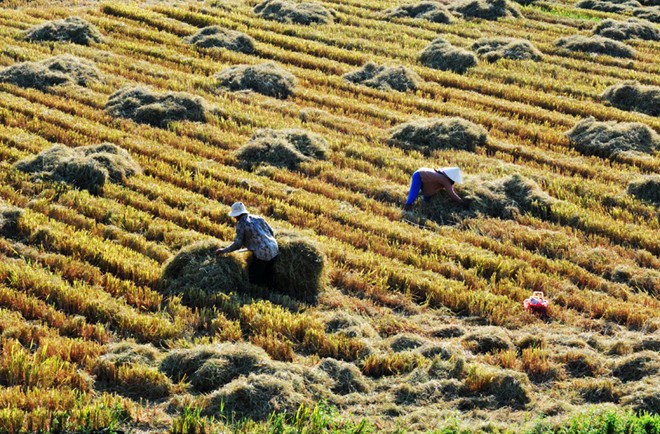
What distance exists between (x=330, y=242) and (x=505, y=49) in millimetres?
13027

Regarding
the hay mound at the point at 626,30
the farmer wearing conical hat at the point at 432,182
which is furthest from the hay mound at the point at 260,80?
the hay mound at the point at 626,30

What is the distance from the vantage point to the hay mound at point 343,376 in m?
9.51

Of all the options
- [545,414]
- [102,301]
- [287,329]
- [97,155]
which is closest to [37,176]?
[97,155]

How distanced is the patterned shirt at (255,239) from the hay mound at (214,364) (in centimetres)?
198

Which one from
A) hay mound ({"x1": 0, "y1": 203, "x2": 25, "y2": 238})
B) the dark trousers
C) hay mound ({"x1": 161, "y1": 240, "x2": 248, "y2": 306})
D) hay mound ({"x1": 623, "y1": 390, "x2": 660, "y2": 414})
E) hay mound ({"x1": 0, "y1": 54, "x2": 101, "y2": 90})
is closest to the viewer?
hay mound ({"x1": 623, "y1": 390, "x2": 660, "y2": 414})

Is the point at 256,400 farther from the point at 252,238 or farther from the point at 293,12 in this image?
the point at 293,12

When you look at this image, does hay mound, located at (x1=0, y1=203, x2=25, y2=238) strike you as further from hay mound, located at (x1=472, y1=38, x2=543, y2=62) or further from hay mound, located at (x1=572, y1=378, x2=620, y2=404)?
hay mound, located at (x1=472, y1=38, x2=543, y2=62)

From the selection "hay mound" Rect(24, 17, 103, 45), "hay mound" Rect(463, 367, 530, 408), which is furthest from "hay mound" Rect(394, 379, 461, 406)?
"hay mound" Rect(24, 17, 103, 45)

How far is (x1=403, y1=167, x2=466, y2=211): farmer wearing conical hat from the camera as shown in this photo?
14484mm

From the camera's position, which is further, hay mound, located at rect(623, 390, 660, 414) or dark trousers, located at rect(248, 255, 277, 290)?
dark trousers, located at rect(248, 255, 277, 290)

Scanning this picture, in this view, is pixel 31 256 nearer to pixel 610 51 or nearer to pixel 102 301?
pixel 102 301

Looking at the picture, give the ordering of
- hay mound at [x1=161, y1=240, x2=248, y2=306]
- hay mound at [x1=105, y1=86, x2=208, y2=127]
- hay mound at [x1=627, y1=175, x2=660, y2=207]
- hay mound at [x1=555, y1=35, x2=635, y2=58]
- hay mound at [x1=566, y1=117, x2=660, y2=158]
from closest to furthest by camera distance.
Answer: hay mound at [x1=161, y1=240, x2=248, y2=306]
hay mound at [x1=627, y1=175, x2=660, y2=207]
hay mound at [x1=566, y1=117, x2=660, y2=158]
hay mound at [x1=105, y1=86, x2=208, y2=127]
hay mound at [x1=555, y1=35, x2=635, y2=58]

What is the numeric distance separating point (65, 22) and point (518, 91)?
12.6 meters

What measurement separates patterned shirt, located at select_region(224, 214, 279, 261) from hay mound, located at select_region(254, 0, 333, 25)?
17218mm
